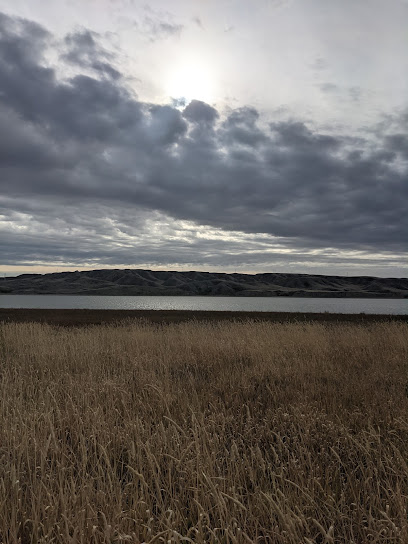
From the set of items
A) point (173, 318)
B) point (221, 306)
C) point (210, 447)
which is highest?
point (210, 447)

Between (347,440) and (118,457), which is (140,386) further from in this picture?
(347,440)

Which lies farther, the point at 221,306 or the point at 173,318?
the point at 221,306

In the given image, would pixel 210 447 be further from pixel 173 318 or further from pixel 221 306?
pixel 221 306

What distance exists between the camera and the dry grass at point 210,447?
315cm

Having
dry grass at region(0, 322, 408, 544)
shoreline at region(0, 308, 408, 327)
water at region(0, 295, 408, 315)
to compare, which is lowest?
water at region(0, 295, 408, 315)

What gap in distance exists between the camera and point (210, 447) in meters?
4.48

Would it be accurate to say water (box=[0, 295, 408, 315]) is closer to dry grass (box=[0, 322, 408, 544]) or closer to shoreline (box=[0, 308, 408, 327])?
shoreline (box=[0, 308, 408, 327])

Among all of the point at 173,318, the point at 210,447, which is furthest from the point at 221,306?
the point at 210,447

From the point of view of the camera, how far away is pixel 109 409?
607 centimetres

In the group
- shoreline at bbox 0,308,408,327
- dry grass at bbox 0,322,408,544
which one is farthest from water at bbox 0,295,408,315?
dry grass at bbox 0,322,408,544

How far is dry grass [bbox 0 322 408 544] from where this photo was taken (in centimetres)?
315

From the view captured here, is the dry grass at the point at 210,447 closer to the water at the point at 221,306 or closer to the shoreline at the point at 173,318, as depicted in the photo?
the shoreline at the point at 173,318

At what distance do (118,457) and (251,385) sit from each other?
3.60 meters

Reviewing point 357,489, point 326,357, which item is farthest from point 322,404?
point 326,357
